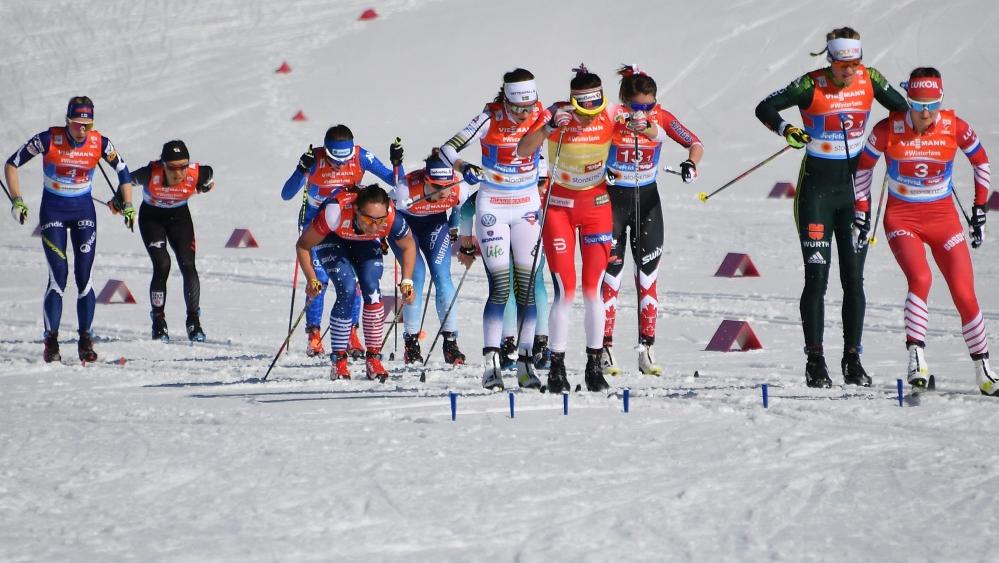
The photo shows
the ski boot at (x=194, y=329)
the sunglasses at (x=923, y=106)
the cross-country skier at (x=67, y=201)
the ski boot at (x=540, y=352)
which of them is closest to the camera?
the sunglasses at (x=923, y=106)

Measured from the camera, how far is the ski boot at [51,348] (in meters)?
11.2

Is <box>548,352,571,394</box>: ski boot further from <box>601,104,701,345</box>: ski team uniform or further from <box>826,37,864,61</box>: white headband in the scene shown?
<box>826,37,864,61</box>: white headband

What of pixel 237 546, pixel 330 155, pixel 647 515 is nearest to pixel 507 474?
pixel 647 515

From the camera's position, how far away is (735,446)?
280 inches

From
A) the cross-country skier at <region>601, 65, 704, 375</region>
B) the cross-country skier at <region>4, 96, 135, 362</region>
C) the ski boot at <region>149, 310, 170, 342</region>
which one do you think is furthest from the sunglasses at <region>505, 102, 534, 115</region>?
the ski boot at <region>149, 310, 170, 342</region>

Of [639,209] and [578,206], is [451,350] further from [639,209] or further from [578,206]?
[578,206]

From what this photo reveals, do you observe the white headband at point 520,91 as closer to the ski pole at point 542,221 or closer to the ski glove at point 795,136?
the ski pole at point 542,221

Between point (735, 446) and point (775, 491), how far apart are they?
903 millimetres

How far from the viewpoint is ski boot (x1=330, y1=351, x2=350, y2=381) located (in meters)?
10.0

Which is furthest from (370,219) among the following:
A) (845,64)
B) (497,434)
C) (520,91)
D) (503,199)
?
(845,64)

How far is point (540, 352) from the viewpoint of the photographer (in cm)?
1052

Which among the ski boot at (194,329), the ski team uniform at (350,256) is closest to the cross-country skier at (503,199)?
the ski team uniform at (350,256)

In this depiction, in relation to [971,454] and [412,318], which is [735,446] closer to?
[971,454]

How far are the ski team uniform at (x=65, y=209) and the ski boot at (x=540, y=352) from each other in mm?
3595
